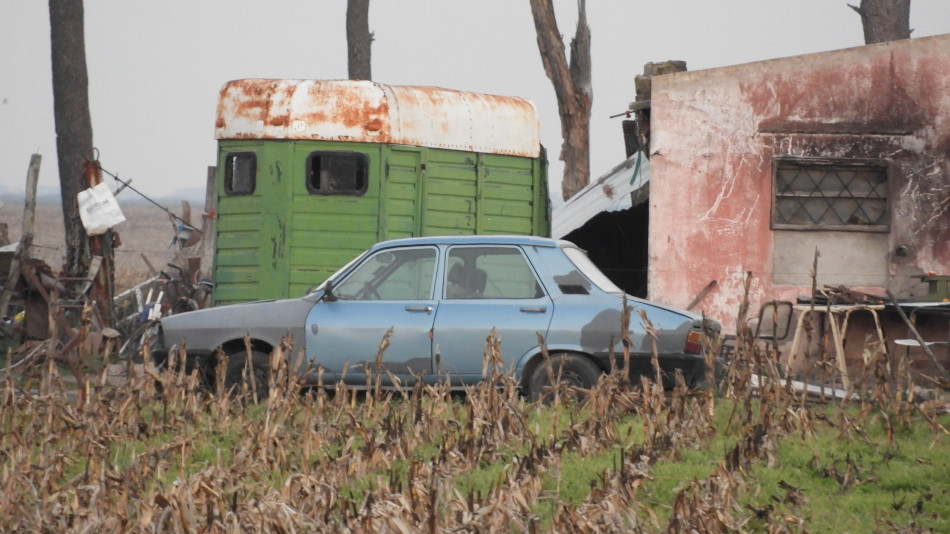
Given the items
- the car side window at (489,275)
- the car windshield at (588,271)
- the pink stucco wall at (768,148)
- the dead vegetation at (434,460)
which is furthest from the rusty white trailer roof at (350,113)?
the dead vegetation at (434,460)

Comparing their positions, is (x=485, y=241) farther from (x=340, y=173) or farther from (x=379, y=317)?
(x=340, y=173)

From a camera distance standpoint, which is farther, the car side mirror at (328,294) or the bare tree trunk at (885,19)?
the bare tree trunk at (885,19)

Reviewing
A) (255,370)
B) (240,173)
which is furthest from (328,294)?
(240,173)

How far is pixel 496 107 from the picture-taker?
1502cm

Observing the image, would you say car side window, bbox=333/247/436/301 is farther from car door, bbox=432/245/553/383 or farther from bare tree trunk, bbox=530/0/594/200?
bare tree trunk, bbox=530/0/594/200

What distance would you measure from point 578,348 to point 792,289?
5.21 metres

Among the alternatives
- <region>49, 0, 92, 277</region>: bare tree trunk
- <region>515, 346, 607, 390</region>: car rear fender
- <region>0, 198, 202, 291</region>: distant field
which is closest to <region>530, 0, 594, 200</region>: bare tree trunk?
<region>49, 0, 92, 277</region>: bare tree trunk

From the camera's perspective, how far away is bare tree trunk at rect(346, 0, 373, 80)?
79.5 ft

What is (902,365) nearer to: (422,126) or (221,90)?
(422,126)

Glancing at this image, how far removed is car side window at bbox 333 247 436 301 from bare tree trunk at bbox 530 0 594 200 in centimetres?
1172

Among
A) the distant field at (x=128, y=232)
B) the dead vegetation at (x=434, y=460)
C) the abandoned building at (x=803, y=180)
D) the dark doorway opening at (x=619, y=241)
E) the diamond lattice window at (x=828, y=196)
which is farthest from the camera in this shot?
the distant field at (x=128, y=232)

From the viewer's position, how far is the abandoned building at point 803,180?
13945 millimetres

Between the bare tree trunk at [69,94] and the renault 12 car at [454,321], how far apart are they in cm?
1021

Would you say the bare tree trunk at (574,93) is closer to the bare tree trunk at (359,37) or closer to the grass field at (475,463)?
the bare tree trunk at (359,37)
